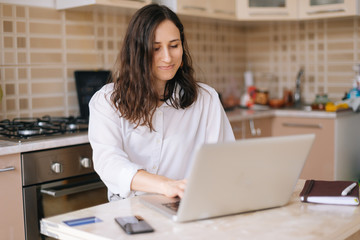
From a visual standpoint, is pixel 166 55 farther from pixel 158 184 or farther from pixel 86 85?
pixel 86 85

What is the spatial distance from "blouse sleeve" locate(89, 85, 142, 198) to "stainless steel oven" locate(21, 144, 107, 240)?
1.95 ft

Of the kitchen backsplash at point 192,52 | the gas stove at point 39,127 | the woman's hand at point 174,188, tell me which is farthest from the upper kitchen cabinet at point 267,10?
the woman's hand at point 174,188

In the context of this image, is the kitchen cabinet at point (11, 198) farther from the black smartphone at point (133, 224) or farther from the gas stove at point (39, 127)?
the black smartphone at point (133, 224)

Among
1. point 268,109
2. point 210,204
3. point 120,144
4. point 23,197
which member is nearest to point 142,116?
point 120,144

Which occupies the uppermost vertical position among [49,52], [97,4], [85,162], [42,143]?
[97,4]

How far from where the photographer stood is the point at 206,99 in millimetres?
1912

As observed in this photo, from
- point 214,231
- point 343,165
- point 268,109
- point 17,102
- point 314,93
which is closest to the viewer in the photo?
point 214,231

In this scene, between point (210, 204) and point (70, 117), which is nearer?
point (210, 204)

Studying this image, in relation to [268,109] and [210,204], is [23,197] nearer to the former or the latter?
[210,204]

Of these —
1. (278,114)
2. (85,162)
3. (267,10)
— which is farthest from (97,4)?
(278,114)

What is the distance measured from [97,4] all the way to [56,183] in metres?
1.02

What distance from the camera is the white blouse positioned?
5.10 ft

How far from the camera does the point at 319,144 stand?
3.34 m

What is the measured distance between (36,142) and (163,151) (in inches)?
26.8
